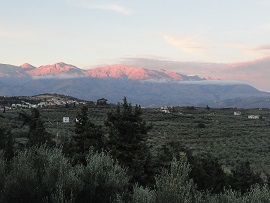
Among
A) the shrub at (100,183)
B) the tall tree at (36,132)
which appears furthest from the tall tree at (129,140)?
the shrub at (100,183)

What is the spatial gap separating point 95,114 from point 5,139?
97.9 metres

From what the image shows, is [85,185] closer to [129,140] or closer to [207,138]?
[129,140]

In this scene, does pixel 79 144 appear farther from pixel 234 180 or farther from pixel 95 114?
pixel 95 114

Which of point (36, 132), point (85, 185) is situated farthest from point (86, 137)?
point (85, 185)

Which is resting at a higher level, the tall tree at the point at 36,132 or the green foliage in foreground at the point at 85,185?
the green foliage in foreground at the point at 85,185

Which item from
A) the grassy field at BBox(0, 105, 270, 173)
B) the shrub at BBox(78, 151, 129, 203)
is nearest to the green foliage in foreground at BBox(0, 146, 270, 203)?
the shrub at BBox(78, 151, 129, 203)

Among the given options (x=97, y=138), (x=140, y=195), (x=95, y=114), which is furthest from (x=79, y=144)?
(x=95, y=114)

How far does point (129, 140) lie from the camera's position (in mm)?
21453

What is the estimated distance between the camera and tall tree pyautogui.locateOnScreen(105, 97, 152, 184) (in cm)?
2006

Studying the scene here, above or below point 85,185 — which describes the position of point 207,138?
below

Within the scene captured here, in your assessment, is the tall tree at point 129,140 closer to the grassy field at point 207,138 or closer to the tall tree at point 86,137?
the tall tree at point 86,137

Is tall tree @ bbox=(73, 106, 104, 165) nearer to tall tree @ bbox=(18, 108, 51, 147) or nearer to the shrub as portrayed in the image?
tall tree @ bbox=(18, 108, 51, 147)

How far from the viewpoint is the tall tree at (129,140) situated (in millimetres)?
20062

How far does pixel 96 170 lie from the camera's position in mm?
10711
